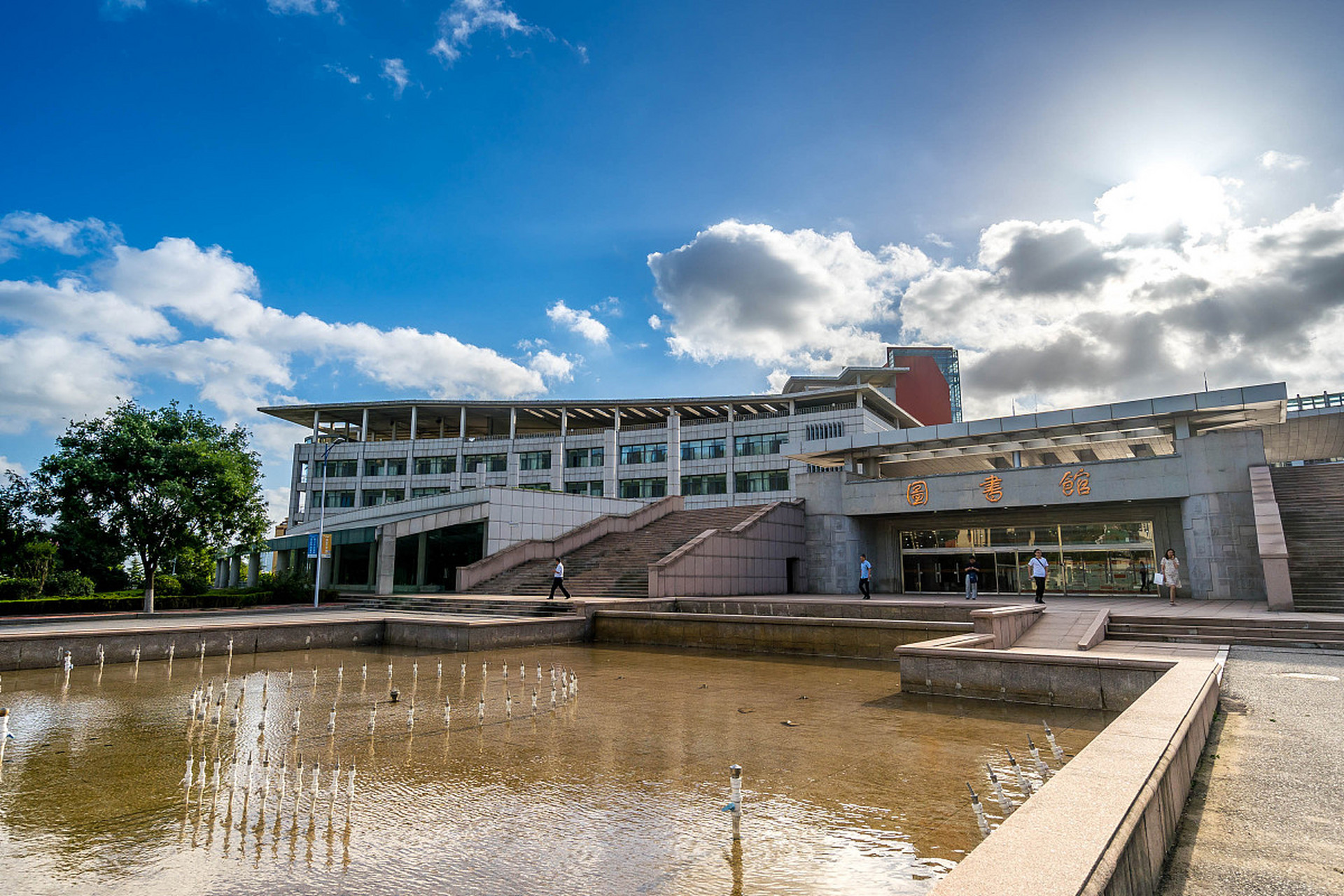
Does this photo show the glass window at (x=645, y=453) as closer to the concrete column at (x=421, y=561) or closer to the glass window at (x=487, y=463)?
the glass window at (x=487, y=463)

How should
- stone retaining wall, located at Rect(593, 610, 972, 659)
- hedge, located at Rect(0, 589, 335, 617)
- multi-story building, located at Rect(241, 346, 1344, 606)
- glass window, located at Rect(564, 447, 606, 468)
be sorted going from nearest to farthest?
stone retaining wall, located at Rect(593, 610, 972, 659), multi-story building, located at Rect(241, 346, 1344, 606), hedge, located at Rect(0, 589, 335, 617), glass window, located at Rect(564, 447, 606, 468)

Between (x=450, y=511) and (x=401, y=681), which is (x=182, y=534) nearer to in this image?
(x=450, y=511)

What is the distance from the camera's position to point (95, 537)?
28.0m

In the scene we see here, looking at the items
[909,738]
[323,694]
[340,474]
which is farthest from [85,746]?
[340,474]

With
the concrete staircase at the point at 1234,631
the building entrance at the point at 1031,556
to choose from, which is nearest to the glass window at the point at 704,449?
the building entrance at the point at 1031,556

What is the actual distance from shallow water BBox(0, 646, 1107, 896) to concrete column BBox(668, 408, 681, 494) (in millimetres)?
52218

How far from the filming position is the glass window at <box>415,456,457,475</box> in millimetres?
68688

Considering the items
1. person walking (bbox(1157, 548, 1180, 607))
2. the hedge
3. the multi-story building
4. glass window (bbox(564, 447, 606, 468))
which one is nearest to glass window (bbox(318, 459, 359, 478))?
glass window (bbox(564, 447, 606, 468))

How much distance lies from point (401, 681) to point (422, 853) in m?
8.78

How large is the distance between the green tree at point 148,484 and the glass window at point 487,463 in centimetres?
3741

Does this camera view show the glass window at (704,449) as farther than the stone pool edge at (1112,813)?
Yes

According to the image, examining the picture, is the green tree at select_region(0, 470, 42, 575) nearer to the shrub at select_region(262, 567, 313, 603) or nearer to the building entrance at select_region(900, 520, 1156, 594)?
the shrub at select_region(262, 567, 313, 603)

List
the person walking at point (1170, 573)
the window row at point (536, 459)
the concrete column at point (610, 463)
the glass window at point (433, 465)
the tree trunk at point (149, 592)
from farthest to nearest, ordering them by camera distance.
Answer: the glass window at point (433, 465)
the concrete column at point (610, 463)
the window row at point (536, 459)
the tree trunk at point (149, 592)
the person walking at point (1170, 573)

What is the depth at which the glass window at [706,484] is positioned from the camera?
64062 mm
